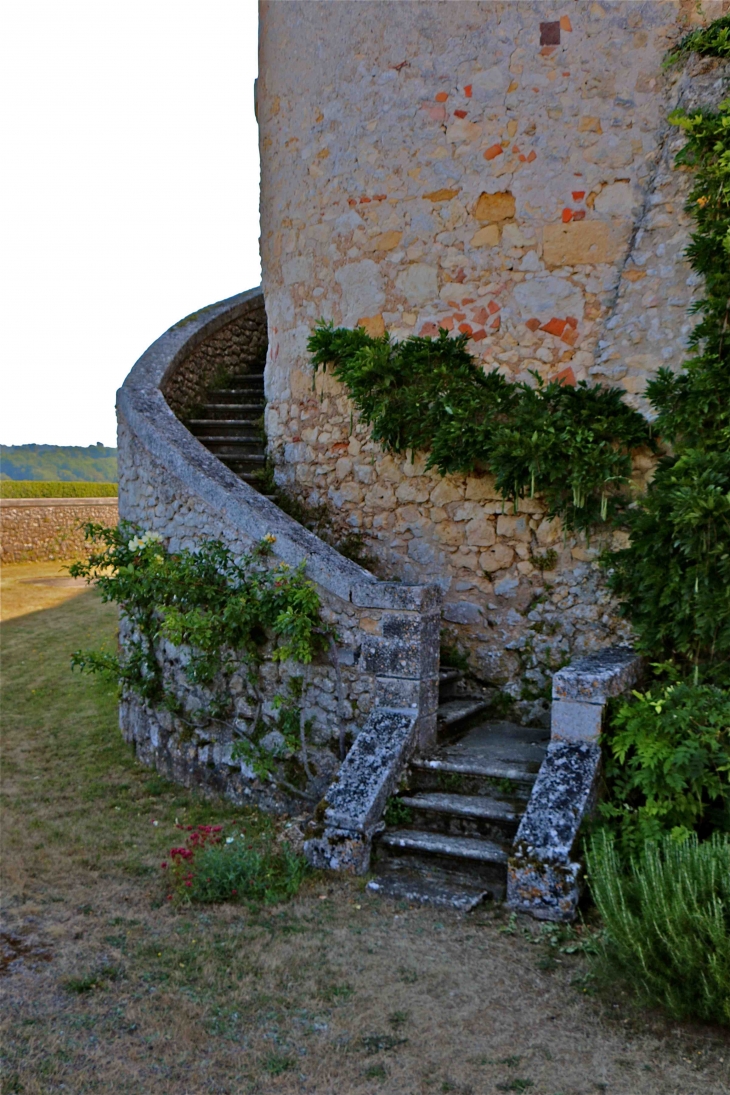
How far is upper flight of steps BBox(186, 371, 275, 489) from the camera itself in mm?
8117

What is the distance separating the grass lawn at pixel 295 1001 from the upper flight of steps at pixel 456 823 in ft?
0.57

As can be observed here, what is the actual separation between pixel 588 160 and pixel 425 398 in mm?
1900

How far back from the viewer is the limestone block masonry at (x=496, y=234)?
596cm

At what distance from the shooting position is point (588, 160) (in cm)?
609

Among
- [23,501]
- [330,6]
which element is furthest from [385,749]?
[23,501]

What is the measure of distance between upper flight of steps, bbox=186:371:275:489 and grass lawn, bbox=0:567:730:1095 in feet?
12.0

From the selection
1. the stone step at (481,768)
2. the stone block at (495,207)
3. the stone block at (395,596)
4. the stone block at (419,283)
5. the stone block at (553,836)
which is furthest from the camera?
the stone block at (419,283)

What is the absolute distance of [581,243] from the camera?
6.11 metres

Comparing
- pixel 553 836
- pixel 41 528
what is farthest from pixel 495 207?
pixel 41 528

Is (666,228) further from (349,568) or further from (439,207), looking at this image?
(349,568)

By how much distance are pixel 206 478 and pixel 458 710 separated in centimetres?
234

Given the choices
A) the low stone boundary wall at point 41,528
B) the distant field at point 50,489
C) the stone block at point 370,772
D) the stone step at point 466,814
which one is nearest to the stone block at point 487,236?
the stone block at point 370,772

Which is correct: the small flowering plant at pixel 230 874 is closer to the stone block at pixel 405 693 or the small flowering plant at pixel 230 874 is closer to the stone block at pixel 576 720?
the stone block at pixel 405 693

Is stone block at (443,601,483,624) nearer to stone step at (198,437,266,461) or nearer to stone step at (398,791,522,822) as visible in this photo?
stone step at (398,791,522,822)
